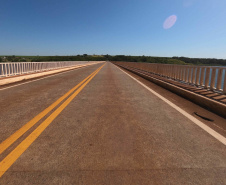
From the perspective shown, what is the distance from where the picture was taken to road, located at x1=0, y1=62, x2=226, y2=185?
2.36 meters

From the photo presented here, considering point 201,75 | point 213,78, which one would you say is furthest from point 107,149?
point 201,75

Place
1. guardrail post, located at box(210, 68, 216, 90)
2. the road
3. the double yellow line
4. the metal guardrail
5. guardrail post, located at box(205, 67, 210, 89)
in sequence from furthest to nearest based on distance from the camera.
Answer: the metal guardrail < guardrail post, located at box(205, 67, 210, 89) < guardrail post, located at box(210, 68, 216, 90) < the double yellow line < the road

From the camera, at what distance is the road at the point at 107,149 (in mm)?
2355

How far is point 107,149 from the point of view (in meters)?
3.05

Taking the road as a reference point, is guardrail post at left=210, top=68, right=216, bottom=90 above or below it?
above

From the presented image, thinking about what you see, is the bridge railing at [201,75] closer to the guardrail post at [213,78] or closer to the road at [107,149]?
the guardrail post at [213,78]

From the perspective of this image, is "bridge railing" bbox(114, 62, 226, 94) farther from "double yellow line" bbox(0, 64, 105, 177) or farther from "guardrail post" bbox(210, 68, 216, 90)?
"double yellow line" bbox(0, 64, 105, 177)

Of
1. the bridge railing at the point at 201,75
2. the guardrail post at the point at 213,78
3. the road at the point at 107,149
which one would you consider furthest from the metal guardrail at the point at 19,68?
the guardrail post at the point at 213,78

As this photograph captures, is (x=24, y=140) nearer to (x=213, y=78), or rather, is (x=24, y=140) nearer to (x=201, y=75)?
(x=213, y=78)

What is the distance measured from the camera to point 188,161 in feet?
8.98

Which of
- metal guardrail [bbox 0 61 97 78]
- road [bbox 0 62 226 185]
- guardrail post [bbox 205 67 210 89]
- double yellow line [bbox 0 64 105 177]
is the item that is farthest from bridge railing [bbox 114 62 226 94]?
metal guardrail [bbox 0 61 97 78]

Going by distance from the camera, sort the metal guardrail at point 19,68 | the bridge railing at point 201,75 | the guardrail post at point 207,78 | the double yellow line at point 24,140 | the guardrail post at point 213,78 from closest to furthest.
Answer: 1. the double yellow line at point 24,140
2. the bridge railing at point 201,75
3. the guardrail post at point 213,78
4. the guardrail post at point 207,78
5. the metal guardrail at point 19,68

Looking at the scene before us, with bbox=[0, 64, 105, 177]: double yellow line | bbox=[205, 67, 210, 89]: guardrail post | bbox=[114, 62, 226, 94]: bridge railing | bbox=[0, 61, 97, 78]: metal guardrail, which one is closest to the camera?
bbox=[0, 64, 105, 177]: double yellow line

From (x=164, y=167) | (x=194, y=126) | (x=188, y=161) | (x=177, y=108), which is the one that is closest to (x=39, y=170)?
(x=164, y=167)
